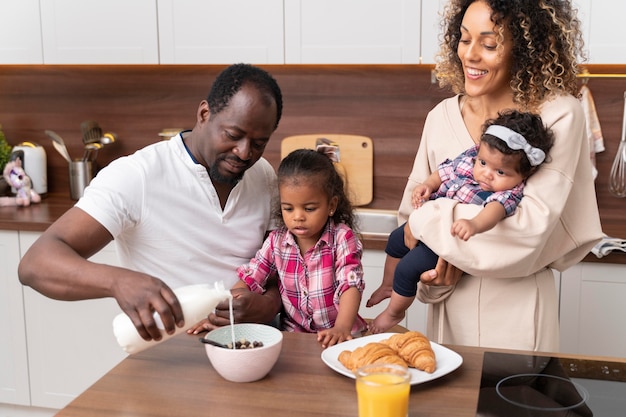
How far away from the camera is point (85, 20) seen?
304 cm

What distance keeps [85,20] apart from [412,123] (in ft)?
4.58

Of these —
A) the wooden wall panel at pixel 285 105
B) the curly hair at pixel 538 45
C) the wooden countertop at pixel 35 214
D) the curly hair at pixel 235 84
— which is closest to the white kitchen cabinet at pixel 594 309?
the wooden wall panel at pixel 285 105

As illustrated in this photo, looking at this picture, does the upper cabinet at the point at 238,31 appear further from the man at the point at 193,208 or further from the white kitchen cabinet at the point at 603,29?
the man at the point at 193,208

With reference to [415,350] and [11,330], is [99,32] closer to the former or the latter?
[11,330]

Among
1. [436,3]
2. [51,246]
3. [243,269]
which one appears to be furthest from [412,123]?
[51,246]

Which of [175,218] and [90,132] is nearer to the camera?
[175,218]

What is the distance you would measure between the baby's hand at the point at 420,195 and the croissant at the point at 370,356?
1.74 ft

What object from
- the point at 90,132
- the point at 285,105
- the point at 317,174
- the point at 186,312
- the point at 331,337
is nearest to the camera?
the point at 186,312

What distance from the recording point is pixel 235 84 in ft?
5.59

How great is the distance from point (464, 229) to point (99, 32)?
79.7 inches

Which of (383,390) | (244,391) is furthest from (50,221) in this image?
(383,390)

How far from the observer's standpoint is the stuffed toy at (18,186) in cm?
318

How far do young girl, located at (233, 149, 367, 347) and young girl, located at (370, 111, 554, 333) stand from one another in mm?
128

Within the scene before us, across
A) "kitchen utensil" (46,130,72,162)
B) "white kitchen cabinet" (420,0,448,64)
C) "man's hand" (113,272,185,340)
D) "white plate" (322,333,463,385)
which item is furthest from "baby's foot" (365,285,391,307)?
"kitchen utensil" (46,130,72,162)
